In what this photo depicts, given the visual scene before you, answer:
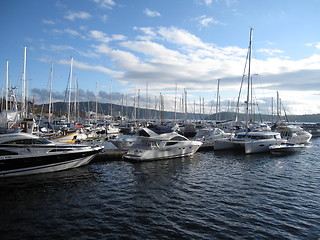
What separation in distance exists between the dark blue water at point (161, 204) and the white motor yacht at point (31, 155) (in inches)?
24.6

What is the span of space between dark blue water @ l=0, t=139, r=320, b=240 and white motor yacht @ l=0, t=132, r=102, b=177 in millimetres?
624

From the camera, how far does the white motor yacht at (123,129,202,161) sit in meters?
22.3

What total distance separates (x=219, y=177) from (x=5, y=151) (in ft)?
53.1

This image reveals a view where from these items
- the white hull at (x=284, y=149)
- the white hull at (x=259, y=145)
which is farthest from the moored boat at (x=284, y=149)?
the white hull at (x=259, y=145)

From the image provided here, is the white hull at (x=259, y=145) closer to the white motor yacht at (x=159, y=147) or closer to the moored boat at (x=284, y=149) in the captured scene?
the moored boat at (x=284, y=149)

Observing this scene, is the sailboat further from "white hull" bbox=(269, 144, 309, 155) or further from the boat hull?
the boat hull

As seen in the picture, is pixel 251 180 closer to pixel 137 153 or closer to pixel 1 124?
pixel 137 153

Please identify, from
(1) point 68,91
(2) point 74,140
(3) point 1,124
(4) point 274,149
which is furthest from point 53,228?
(1) point 68,91

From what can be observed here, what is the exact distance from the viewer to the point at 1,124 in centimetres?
2817

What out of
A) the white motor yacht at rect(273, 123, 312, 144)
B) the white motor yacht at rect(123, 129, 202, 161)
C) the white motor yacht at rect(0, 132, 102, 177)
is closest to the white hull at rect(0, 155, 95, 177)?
the white motor yacht at rect(0, 132, 102, 177)

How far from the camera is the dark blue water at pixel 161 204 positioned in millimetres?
8992

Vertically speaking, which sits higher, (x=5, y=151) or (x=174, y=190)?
(x=5, y=151)

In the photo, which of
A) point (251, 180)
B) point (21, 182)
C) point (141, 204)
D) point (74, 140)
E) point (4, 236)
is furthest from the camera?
point (74, 140)

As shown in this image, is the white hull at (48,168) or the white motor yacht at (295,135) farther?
the white motor yacht at (295,135)
